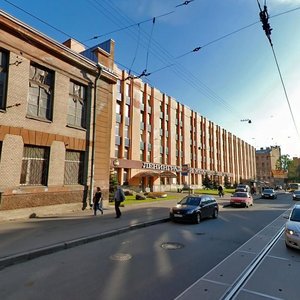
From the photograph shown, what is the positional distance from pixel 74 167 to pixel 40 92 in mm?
4739

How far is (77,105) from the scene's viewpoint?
56.0 feet

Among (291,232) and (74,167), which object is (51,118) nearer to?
(74,167)

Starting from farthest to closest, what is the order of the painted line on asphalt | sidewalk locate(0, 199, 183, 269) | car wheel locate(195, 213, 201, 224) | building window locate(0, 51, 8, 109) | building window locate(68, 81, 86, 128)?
building window locate(68, 81, 86, 128)
car wheel locate(195, 213, 201, 224)
building window locate(0, 51, 8, 109)
sidewalk locate(0, 199, 183, 269)
the painted line on asphalt

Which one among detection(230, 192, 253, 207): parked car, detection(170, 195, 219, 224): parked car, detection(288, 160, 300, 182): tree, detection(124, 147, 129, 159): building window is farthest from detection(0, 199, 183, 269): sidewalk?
detection(288, 160, 300, 182): tree

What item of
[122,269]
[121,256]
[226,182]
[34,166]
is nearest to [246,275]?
[122,269]

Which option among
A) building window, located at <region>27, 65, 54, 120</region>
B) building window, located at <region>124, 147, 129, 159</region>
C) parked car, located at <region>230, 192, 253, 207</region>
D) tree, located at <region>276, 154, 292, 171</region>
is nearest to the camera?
building window, located at <region>27, 65, 54, 120</region>

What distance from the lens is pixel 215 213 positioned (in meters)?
16.5

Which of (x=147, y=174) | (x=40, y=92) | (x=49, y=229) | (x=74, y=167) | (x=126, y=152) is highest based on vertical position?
(x=40, y=92)

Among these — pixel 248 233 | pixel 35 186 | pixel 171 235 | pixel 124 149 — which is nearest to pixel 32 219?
pixel 35 186

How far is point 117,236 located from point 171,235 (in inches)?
83.5

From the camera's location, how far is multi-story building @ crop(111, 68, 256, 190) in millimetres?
34500

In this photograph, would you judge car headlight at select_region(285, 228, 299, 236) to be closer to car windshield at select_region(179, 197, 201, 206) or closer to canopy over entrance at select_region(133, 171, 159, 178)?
car windshield at select_region(179, 197, 201, 206)

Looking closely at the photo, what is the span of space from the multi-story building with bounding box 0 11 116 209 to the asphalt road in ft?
20.3

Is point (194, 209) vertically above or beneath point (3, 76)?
beneath
